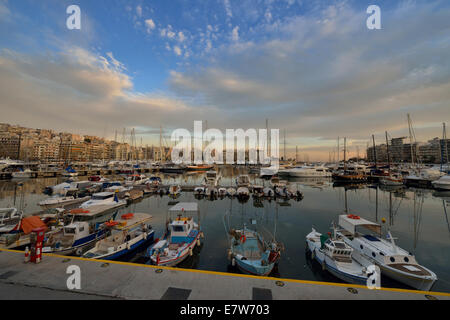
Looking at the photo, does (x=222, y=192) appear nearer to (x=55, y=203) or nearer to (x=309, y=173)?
(x=55, y=203)

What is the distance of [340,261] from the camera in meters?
12.4

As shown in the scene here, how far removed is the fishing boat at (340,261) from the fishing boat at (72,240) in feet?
58.3

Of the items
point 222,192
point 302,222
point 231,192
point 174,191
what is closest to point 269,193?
point 231,192

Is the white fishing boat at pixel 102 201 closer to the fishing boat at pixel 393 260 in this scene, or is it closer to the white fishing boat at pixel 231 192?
the white fishing boat at pixel 231 192

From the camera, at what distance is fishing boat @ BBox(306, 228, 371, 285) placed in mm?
11162

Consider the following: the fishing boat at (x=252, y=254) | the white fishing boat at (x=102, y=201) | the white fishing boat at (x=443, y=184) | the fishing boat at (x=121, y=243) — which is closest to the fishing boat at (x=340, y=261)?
the fishing boat at (x=252, y=254)

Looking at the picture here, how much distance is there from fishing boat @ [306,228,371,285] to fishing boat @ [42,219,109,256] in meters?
17.8

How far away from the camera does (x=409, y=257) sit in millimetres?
11695

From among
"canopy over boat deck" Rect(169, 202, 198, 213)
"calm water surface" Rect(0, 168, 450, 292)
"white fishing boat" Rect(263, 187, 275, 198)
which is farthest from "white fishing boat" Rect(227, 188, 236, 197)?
"canopy over boat deck" Rect(169, 202, 198, 213)

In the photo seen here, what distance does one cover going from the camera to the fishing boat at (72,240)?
13.5 metres

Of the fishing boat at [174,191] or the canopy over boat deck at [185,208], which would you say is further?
the fishing boat at [174,191]

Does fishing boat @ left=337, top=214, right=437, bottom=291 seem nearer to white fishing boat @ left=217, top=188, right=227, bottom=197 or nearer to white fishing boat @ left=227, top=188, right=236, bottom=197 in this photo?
white fishing boat @ left=227, top=188, right=236, bottom=197
